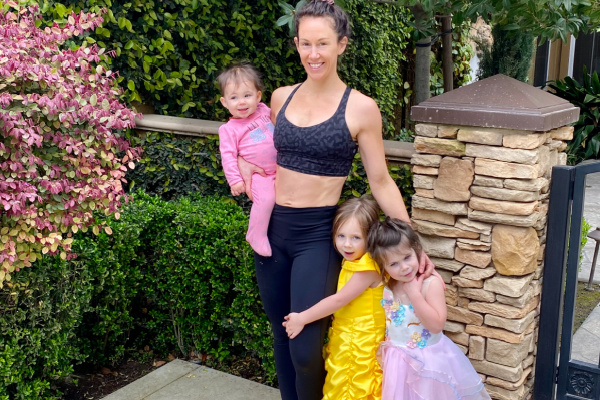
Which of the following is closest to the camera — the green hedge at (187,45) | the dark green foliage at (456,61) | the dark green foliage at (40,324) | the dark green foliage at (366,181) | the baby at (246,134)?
the baby at (246,134)

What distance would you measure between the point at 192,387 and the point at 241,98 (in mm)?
1653

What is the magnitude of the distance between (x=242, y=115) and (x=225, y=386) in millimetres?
1559

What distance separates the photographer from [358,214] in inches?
96.3

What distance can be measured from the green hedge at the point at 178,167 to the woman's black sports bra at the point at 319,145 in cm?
164

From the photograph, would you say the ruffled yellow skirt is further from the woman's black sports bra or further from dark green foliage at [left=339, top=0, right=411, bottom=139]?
dark green foliage at [left=339, top=0, right=411, bottom=139]

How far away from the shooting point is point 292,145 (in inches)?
98.0

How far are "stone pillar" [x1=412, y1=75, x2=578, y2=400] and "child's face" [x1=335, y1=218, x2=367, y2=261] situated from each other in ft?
1.79

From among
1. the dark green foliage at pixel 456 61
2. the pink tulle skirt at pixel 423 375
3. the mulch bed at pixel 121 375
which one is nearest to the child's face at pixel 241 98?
the pink tulle skirt at pixel 423 375

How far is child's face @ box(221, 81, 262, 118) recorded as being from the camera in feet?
9.02

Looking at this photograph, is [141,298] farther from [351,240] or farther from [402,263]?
[402,263]

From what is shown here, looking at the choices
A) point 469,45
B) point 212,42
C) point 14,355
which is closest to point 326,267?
point 14,355

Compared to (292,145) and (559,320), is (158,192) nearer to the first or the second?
(292,145)

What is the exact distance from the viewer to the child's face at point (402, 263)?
2.36 meters

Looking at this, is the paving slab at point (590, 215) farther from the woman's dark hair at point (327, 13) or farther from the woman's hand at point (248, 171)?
the woman's hand at point (248, 171)
